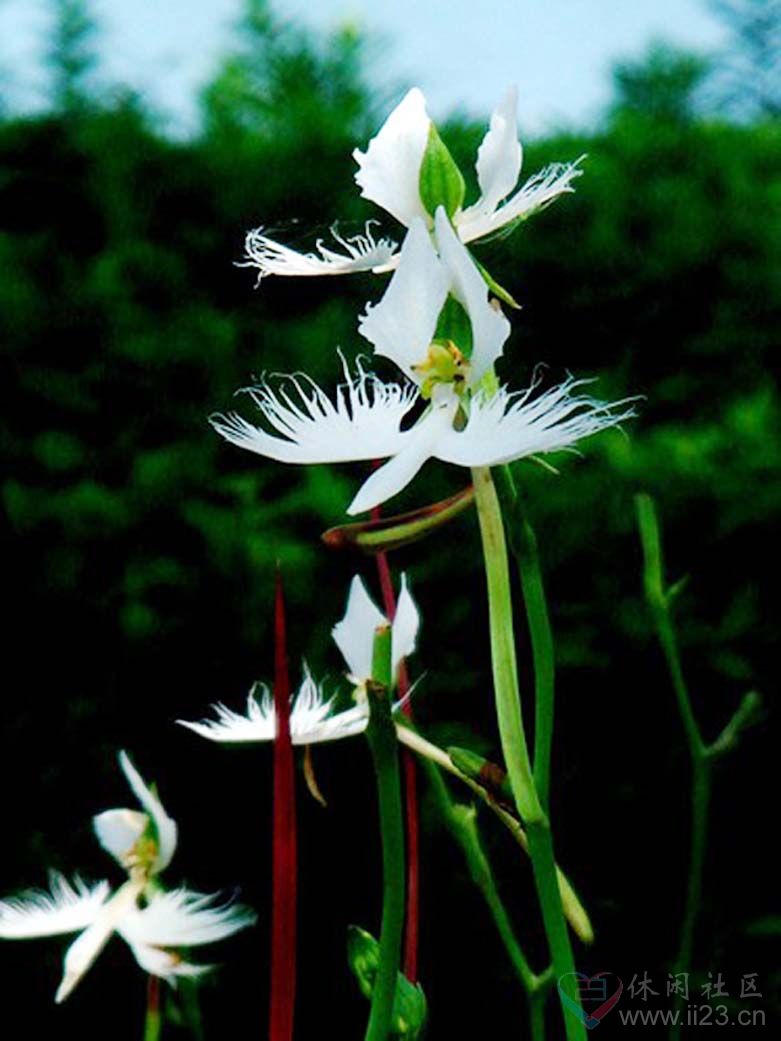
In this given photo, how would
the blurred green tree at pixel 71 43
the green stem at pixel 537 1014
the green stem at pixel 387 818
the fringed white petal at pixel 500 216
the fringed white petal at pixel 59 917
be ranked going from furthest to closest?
1. the blurred green tree at pixel 71 43
2. the fringed white petal at pixel 59 917
3. the green stem at pixel 537 1014
4. the fringed white petal at pixel 500 216
5. the green stem at pixel 387 818

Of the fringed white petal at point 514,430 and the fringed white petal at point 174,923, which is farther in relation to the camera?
the fringed white petal at point 174,923

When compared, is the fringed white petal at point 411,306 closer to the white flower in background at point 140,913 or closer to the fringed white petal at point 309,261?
the fringed white petal at point 309,261

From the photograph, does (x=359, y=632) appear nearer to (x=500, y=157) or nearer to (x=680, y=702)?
(x=500, y=157)

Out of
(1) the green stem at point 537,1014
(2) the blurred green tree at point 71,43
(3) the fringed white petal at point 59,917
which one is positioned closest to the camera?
(1) the green stem at point 537,1014

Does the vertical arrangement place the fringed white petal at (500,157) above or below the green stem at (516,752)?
above

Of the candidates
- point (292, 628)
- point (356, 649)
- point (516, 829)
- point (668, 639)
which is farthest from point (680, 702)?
point (292, 628)

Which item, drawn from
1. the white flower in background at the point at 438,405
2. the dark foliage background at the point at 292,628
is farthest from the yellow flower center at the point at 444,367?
the dark foliage background at the point at 292,628

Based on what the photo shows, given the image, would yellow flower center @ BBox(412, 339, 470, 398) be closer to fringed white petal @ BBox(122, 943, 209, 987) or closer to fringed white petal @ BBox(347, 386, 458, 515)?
fringed white petal @ BBox(347, 386, 458, 515)
